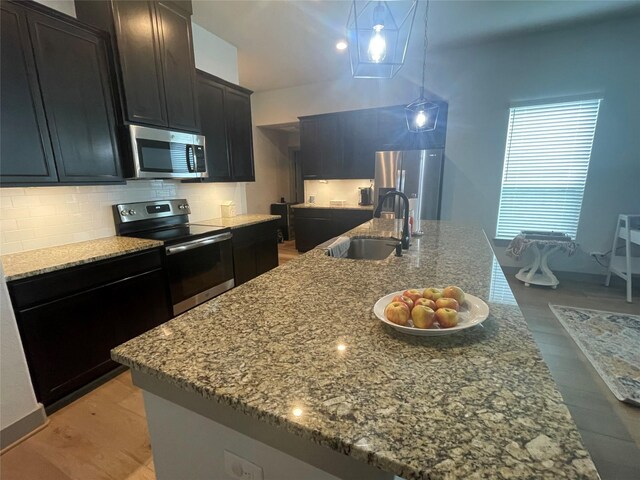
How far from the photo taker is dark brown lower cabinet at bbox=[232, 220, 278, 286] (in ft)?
9.82

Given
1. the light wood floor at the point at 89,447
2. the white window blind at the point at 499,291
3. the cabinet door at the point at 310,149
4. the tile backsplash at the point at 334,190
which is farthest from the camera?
the tile backsplash at the point at 334,190

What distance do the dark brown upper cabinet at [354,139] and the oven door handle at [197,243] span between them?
2.72 meters

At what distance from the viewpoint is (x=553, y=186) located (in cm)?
374

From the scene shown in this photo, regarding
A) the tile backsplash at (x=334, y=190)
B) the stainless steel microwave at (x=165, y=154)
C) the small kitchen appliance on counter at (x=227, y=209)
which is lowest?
the small kitchen appliance on counter at (x=227, y=209)

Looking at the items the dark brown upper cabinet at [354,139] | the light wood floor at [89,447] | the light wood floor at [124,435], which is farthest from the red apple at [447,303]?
the dark brown upper cabinet at [354,139]

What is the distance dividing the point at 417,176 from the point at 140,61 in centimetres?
341

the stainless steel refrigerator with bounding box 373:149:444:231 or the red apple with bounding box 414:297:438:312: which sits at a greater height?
the stainless steel refrigerator with bounding box 373:149:444:231

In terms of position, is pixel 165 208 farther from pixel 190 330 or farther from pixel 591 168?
pixel 591 168

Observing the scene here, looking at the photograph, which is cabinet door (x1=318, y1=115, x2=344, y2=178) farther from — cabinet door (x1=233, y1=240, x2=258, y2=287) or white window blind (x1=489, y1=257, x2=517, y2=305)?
white window blind (x1=489, y1=257, x2=517, y2=305)

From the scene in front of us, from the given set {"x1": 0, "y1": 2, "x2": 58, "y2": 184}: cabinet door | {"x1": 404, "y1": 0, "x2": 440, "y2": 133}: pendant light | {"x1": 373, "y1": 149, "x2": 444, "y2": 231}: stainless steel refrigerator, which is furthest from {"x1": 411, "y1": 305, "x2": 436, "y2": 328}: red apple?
{"x1": 373, "y1": 149, "x2": 444, "y2": 231}: stainless steel refrigerator

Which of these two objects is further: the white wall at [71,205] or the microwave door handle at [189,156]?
the microwave door handle at [189,156]

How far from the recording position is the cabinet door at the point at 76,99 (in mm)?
1711

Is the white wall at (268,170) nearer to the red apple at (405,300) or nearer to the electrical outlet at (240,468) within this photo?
the red apple at (405,300)

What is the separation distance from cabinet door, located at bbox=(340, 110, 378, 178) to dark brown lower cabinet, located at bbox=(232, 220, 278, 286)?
1.99 m
